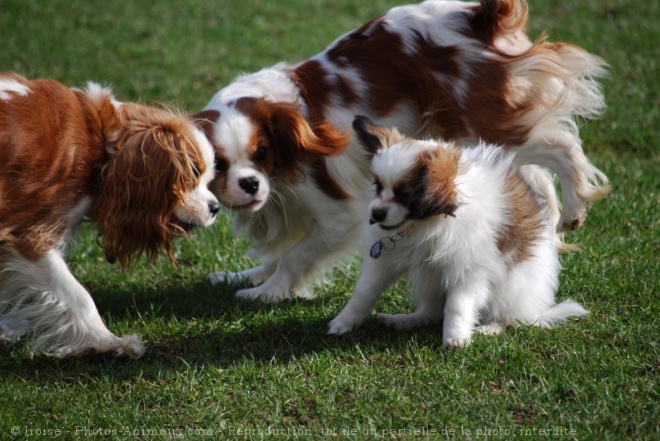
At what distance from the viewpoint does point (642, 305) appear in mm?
5211

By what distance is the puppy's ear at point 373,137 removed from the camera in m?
4.80

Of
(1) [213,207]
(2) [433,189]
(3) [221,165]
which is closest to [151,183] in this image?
(1) [213,207]

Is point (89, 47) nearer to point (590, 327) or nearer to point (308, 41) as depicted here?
point (308, 41)

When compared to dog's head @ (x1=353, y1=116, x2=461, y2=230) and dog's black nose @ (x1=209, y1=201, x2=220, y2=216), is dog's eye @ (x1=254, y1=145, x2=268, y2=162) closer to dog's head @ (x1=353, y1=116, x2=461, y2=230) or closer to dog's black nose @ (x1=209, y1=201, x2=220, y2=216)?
dog's black nose @ (x1=209, y1=201, x2=220, y2=216)

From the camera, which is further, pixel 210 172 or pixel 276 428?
pixel 210 172

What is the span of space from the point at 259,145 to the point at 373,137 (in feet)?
2.93

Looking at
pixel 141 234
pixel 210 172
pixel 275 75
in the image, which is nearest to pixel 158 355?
pixel 141 234

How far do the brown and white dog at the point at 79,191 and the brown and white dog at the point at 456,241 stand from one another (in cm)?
105

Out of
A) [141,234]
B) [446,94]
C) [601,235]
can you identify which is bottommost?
[601,235]

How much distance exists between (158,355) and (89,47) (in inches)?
282

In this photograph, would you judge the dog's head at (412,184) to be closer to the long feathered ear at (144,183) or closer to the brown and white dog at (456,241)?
the brown and white dog at (456,241)

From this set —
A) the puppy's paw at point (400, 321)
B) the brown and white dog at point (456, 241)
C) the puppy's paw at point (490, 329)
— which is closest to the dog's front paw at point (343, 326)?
the brown and white dog at point (456, 241)

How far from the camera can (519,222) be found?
16.2 ft

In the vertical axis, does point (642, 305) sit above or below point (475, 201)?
below
